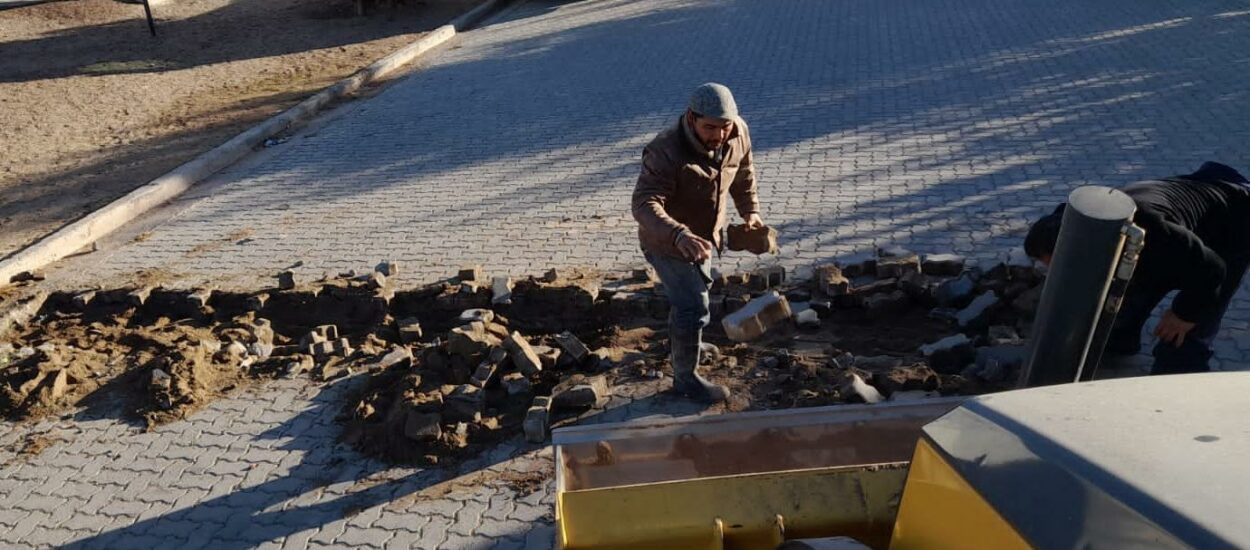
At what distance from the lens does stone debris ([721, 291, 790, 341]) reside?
5.59 m

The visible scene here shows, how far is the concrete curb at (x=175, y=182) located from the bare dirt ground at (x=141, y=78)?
0.37 m

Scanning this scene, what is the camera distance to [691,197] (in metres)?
4.64

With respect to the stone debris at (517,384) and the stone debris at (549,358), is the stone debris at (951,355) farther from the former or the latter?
the stone debris at (517,384)

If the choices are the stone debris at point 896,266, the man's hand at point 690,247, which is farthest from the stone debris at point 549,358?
the stone debris at point 896,266

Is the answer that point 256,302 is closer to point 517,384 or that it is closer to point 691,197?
point 517,384

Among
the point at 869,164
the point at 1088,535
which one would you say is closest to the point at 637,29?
the point at 869,164

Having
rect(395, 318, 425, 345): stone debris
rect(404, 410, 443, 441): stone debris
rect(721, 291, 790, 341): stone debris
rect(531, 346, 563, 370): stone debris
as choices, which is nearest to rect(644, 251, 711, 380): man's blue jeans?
rect(721, 291, 790, 341): stone debris

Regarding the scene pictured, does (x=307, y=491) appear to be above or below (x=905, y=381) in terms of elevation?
below

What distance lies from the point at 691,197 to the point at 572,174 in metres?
4.64

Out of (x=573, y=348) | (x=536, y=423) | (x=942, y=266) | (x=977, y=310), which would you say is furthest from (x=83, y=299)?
(x=977, y=310)

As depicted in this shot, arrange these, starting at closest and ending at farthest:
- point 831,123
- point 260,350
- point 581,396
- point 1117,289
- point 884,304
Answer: point 1117,289 < point 581,396 < point 884,304 < point 260,350 < point 831,123

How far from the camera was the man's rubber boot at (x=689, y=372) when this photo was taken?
496cm

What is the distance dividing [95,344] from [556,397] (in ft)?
11.3

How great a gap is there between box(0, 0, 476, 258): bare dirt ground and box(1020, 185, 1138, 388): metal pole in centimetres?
857
